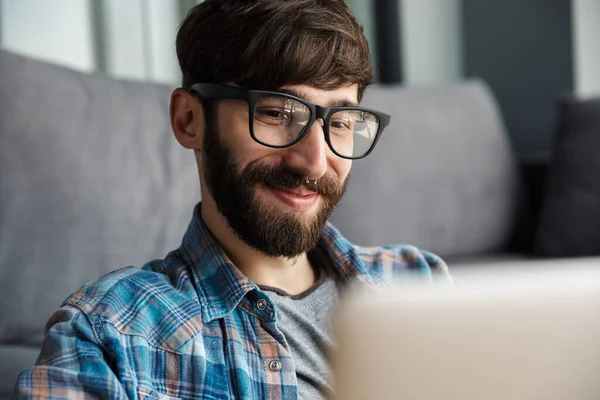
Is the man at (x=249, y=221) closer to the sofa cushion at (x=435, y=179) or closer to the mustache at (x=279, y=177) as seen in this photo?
the mustache at (x=279, y=177)

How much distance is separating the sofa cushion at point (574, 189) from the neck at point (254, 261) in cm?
125

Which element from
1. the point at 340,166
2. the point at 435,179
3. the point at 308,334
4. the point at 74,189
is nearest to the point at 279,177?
the point at 340,166

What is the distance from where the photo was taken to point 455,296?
0.51 meters

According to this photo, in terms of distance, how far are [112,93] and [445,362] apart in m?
1.34

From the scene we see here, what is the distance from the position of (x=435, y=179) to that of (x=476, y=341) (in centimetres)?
177

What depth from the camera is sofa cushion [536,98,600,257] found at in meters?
2.22

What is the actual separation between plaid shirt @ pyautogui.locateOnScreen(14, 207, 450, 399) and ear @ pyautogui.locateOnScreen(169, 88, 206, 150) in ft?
0.44

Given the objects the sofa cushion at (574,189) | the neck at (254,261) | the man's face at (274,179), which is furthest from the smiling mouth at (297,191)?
the sofa cushion at (574,189)

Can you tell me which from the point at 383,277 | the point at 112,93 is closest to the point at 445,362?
the point at 383,277

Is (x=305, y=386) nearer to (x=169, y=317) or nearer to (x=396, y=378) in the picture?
(x=169, y=317)

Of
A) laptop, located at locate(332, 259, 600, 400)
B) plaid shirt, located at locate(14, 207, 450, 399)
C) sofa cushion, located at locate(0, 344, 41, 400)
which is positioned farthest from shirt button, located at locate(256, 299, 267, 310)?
laptop, located at locate(332, 259, 600, 400)

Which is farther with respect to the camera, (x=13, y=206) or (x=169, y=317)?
(x=13, y=206)

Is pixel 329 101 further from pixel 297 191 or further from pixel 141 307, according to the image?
pixel 141 307

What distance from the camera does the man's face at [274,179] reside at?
3.62 feet
